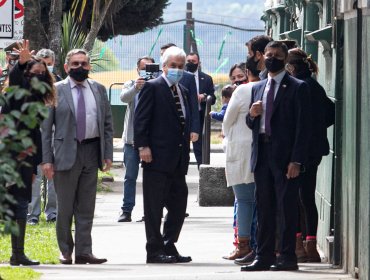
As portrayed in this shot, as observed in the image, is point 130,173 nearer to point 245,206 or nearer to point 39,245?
point 39,245

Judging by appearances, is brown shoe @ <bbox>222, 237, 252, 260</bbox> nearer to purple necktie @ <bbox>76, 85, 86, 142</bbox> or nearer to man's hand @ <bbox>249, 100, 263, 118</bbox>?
man's hand @ <bbox>249, 100, 263, 118</bbox>

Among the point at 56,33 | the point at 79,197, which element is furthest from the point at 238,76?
the point at 56,33

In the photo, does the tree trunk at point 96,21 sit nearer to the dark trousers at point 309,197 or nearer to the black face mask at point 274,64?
the dark trousers at point 309,197

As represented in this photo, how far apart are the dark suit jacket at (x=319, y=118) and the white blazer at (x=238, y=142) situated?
57cm

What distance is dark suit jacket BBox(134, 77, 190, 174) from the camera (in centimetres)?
1213

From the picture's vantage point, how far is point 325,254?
1240 cm

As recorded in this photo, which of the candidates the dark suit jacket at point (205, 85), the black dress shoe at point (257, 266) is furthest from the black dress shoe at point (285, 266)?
the dark suit jacket at point (205, 85)

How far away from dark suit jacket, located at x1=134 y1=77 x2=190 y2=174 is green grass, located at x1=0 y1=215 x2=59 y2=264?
1222 millimetres

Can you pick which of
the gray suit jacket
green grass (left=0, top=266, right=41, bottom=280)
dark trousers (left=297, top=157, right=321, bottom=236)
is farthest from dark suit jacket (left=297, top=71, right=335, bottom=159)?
green grass (left=0, top=266, right=41, bottom=280)

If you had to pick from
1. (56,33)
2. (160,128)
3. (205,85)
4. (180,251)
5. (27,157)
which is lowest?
(180,251)

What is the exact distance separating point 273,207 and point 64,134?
1.98m

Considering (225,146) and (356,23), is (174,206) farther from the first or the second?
(356,23)

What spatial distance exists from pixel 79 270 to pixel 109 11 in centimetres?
1178

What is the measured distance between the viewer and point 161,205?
12.3 meters
